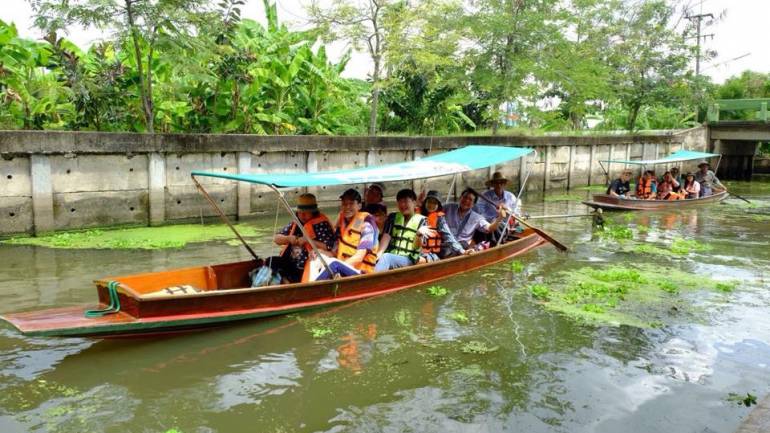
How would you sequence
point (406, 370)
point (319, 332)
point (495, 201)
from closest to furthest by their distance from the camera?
point (406, 370) < point (319, 332) < point (495, 201)

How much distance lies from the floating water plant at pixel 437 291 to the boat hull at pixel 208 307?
0.19 metres

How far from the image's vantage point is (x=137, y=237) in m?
12.0

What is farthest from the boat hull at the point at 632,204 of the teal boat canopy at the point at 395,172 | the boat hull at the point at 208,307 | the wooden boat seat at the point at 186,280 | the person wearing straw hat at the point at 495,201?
the wooden boat seat at the point at 186,280

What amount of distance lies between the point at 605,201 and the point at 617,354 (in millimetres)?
11880

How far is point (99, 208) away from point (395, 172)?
7250 millimetres

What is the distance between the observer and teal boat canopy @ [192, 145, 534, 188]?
7.33m

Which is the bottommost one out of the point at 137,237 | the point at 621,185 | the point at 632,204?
the point at 137,237

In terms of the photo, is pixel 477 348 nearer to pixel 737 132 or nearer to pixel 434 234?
pixel 434 234

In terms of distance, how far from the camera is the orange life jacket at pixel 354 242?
26.0 feet

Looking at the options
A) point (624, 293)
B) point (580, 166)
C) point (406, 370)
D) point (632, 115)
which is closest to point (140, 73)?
point (406, 370)

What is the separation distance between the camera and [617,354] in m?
6.57

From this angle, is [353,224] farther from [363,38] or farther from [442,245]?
[363,38]

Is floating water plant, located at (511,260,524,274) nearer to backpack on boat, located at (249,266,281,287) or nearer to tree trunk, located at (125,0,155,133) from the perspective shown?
backpack on boat, located at (249,266,281,287)

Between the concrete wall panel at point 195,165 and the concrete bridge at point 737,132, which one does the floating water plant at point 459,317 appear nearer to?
the concrete wall panel at point 195,165
